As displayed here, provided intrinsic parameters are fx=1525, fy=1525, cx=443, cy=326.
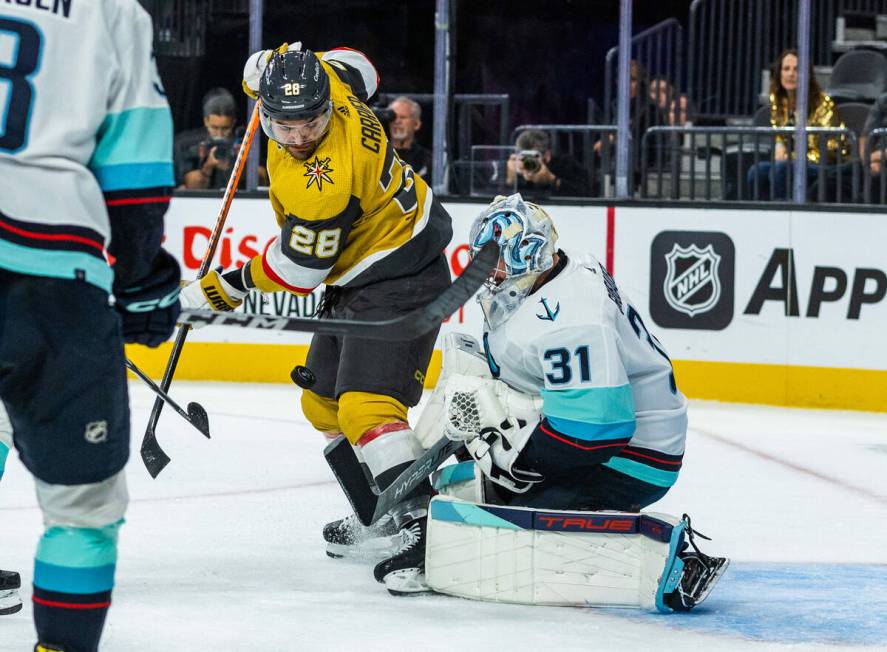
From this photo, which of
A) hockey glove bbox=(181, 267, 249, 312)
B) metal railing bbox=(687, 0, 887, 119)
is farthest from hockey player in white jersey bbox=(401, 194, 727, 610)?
metal railing bbox=(687, 0, 887, 119)

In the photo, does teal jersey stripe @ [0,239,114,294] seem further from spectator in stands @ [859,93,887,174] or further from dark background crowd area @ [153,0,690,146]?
dark background crowd area @ [153,0,690,146]

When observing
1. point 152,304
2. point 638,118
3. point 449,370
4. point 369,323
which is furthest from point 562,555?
point 638,118

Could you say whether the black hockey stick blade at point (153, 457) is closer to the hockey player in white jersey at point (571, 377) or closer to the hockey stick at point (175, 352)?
the hockey stick at point (175, 352)

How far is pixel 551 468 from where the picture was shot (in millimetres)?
2664

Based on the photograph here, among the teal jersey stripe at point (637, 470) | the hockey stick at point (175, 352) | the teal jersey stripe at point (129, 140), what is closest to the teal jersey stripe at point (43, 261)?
the teal jersey stripe at point (129, 140)

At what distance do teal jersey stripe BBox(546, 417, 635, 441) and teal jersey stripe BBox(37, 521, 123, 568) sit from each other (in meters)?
0.95

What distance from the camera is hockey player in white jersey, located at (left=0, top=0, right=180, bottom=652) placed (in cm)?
178

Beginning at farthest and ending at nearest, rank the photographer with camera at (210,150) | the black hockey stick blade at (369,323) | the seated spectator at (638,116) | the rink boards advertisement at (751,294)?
the photographer with camera at (210,150)
the seated spectator at (638,116)
the rink boards advertisement at (751,294)
the black hockey stick blade at (369,323)

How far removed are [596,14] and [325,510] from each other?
5336mm

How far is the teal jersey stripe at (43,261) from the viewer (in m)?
1.79

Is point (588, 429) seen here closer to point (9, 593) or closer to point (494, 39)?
point (9, 593)

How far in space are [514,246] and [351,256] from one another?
51 cm

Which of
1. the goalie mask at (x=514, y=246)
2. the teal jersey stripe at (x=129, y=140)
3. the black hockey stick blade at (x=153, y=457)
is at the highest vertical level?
the teal jersey stripe at (x=129, y=140)

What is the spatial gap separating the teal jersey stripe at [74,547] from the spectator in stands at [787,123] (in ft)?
14.2
